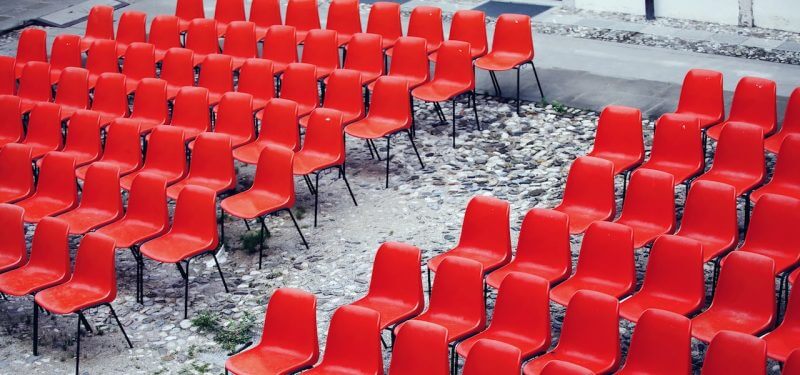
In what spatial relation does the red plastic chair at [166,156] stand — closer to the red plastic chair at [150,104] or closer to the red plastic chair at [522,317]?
the red plastic chair at [150,104]

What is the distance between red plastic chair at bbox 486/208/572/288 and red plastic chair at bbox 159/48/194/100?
15.4 ft

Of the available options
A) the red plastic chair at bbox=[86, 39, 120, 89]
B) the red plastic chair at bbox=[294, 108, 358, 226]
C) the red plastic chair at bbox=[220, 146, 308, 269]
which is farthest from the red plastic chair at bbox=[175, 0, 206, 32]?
the red plastic chair at bbox=[220, 146, 308, 269]

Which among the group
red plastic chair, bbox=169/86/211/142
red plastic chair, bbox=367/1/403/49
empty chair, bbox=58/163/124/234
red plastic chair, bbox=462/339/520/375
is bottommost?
red plastic chair, bbox=462/339/520/375

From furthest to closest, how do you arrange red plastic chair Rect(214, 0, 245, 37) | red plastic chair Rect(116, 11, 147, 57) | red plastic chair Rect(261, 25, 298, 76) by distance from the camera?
1. red plastic chair Rect(214, 0, 245, 37)
2. red plastic chair Rect(116, 11, 147, 57)
3. red plastic chair Rect(261, 25, 298, 76)

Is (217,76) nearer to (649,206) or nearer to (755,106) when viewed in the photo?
(649,206)

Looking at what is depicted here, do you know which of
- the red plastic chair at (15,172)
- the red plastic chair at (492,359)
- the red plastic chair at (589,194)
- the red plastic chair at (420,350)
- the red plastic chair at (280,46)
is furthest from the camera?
the red plastic chair at (280,46)

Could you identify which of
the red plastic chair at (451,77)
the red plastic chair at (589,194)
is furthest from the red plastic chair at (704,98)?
the red plastic chair at (451,77)

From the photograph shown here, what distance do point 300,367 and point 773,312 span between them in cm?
268

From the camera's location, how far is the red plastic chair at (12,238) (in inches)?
313

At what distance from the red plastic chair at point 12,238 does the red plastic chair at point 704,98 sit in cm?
509

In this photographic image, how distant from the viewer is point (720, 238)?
730cm

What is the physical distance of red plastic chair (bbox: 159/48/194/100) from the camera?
1084cm

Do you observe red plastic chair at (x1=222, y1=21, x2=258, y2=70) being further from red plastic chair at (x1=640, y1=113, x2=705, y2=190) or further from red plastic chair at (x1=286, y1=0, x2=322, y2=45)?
red plastic chair at (x1=640, y1=113, x2=705, y2=190)

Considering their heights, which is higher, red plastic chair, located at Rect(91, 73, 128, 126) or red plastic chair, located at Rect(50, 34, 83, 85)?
red plastic chair, located at Rect(50, 34, 83, 85)
